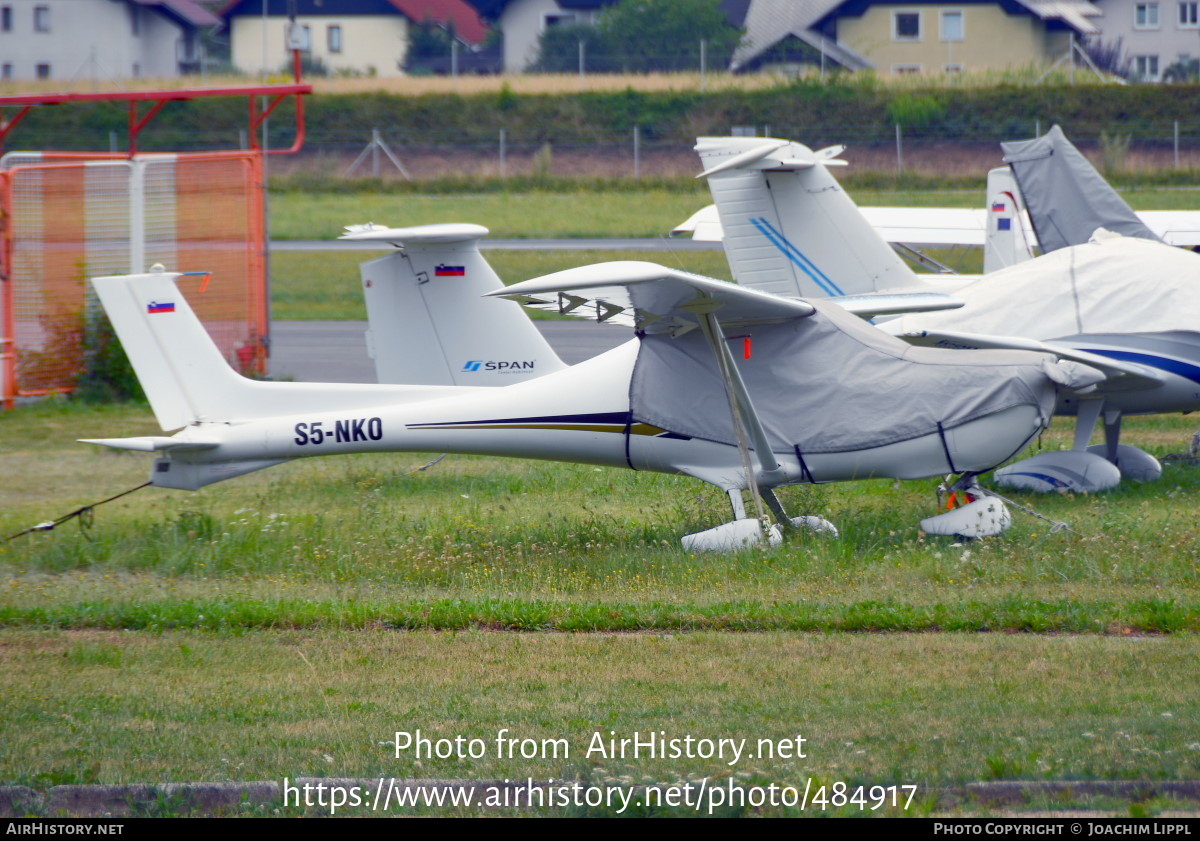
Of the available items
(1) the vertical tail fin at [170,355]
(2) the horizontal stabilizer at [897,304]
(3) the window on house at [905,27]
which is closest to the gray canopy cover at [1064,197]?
(2) the horizontal stabilizer at [897,304]

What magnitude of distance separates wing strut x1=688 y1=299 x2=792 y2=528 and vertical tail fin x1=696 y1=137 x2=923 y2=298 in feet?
12.7

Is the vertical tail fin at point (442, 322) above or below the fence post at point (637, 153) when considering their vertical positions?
below

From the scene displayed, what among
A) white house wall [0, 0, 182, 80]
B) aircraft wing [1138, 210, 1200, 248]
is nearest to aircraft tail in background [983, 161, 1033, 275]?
aircraft wing [1138, 210, 1200, 248]

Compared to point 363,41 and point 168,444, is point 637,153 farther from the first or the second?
point 168,444

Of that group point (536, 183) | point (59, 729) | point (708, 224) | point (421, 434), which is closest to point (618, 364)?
point (421, 434)

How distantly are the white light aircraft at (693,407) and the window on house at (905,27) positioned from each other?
56.1 m

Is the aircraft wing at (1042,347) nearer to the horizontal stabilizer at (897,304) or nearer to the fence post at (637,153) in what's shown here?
the horizontal stabilizer at (897,304)

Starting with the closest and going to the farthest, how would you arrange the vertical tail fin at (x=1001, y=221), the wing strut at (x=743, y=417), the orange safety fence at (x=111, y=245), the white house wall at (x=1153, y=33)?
the wing strut at (x=743, y=417)
the orange safety fence at (x=111, y=245)
the vertical tail fin at (x=1001, y=221)
the white house wall at (x=1153, y=33)

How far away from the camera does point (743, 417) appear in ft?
28.3

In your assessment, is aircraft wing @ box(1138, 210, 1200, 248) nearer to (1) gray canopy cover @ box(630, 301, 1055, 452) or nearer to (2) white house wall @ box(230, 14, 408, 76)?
(1) gray canopy cover @ box(630, 301, 1055, 452)

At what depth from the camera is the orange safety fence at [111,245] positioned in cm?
1493

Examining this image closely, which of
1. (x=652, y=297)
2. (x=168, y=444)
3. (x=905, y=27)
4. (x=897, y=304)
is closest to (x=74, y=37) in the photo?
(x=905, y=27)

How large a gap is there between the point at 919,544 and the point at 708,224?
33.2ft

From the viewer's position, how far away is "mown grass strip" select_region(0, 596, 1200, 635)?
266 inches
